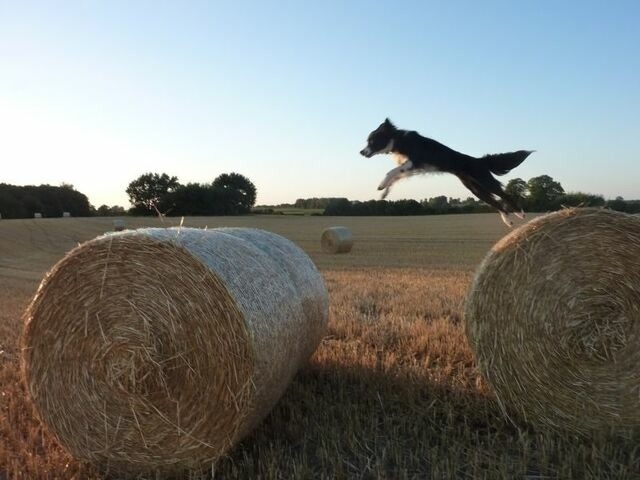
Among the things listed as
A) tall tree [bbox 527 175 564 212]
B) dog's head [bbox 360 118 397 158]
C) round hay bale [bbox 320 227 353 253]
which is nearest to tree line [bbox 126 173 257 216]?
round hay bale [bbox 320 227 353 253]

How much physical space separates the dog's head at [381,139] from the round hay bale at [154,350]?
10.4ft

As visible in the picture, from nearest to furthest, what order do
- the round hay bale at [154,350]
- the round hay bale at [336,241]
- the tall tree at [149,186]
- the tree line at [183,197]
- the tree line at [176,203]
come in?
the round hay bale at [154,350] → the round hay bale at [336,241] → the tree line at [176,203] → the tree line at [183,197] → the tall tree at [149,186]

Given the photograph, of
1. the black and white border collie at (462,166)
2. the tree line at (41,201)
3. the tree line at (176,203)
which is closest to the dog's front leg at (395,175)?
the black and white border collie at (462,166)

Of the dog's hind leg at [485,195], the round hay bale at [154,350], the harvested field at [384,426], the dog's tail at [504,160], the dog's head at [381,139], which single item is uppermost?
the dog's head at [381,139]

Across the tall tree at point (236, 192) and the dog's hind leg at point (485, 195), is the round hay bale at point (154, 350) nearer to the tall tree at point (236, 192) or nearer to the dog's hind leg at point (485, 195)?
the dog's hind leg at point (485, 195)

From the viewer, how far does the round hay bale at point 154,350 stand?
3002 mm

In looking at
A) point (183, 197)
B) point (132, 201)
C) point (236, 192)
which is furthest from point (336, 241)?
point (132, 201)

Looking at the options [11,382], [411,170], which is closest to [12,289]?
[11,382]

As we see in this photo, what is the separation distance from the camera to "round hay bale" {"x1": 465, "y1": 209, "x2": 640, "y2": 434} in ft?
11.5

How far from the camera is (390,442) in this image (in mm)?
3305

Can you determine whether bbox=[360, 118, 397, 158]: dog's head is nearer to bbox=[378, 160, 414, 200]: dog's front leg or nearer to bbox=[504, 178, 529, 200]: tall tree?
bbox=[378, 160, 414, 200]: dog's front leg

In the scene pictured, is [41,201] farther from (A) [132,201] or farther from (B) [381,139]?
(B) [381,139]

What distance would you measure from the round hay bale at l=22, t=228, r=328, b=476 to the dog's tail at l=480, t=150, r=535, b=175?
Result: 3295mm

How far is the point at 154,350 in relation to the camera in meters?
3.06
